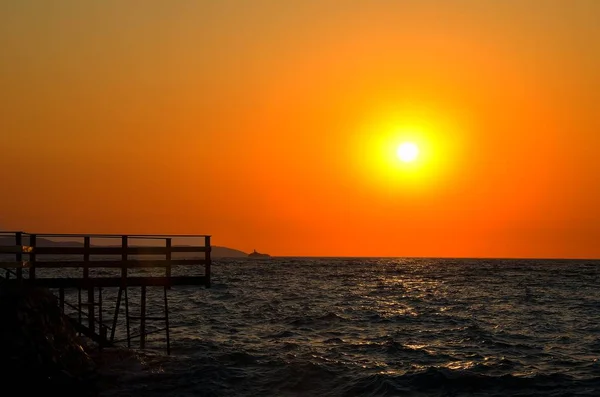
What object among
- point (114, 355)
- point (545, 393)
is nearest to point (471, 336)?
point (545, 393)

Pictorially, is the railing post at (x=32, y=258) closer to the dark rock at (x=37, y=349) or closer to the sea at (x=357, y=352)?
the dark rock at (x=37, y=349)

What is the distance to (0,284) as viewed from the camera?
61.2 feet

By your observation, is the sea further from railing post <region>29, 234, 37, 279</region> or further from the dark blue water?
railing post <region>29, 234, 37, 279</region>

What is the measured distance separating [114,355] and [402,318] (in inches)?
962

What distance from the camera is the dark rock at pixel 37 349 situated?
54.7 ft

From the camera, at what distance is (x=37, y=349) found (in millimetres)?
17375

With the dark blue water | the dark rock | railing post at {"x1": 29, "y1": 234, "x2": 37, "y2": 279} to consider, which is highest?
railing post at {"x1": 29, "y1": 234, "x2": 37, "y2": 279}

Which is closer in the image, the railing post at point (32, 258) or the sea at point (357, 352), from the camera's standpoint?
the railing post at point (32, 258)

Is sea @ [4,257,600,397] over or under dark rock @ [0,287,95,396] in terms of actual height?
under

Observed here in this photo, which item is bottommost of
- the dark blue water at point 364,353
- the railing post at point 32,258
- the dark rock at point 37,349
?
the dark blue water at point 364,353

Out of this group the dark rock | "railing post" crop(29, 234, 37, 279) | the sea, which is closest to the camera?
the dark rock

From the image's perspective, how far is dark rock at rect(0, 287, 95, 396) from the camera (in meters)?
16.7

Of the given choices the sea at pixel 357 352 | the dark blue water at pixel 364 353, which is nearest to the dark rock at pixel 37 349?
the sea at pixel 357 352

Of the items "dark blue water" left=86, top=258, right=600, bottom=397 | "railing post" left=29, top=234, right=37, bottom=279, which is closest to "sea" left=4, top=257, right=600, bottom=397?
"dark blue water" left=86, top=258, right=600, bottom=397
